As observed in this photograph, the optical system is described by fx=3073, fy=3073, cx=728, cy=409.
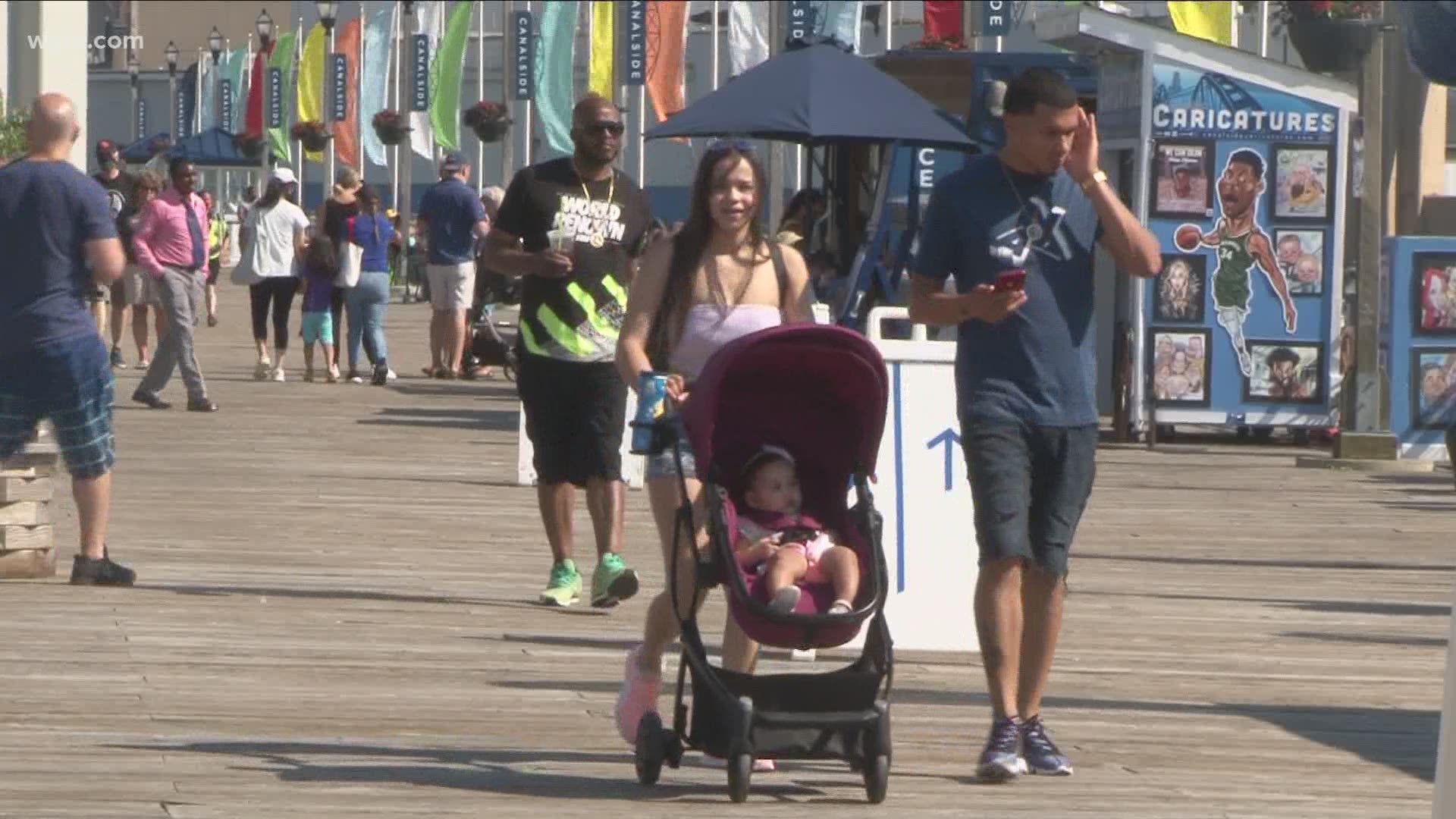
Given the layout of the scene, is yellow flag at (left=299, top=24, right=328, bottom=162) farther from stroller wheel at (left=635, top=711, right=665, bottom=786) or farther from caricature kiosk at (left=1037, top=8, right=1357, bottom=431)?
stroller wheel at (left=635, top=711, right=665, bottom=786)

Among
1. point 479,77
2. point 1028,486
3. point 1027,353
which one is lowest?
point 1028,486

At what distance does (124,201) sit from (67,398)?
13.9 meters

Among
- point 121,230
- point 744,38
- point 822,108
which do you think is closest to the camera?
point 822,108

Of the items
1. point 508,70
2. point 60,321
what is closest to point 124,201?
point 60,321

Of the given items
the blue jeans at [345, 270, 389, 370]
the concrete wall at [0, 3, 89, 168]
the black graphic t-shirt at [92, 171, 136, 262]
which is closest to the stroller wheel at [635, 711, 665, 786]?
the black graphic t-shirt at [92, 171, 136, 262]

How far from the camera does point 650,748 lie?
7488mm

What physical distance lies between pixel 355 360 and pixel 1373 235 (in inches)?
434

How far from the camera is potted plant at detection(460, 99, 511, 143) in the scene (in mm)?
49625

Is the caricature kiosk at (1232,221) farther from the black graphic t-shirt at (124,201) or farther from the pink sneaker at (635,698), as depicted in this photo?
the pink sneaker at (635,698)

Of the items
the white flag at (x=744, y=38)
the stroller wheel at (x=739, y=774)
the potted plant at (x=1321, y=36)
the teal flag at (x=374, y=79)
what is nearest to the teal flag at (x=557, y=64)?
the white flag at (x=744, y=38)

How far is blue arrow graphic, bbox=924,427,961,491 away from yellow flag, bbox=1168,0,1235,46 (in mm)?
21747

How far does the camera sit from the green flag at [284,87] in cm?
6844

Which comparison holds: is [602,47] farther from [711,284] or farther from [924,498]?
[711,284]

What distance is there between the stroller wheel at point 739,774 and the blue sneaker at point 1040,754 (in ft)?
3.03
